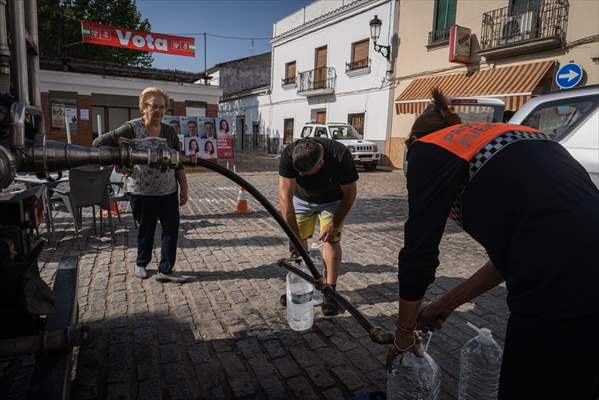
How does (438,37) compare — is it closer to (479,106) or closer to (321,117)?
(321,117)

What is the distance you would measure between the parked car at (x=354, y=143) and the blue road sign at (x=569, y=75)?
6.90 m

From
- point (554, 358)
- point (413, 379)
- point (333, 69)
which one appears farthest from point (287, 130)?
point (554, 358)

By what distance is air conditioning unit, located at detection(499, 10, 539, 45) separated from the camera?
13375mm

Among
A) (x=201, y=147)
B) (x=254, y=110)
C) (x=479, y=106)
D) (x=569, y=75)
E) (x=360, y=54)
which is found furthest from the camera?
(x=254, y=110)

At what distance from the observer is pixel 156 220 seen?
4.05 m

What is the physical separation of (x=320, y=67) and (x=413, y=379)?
2337 cm

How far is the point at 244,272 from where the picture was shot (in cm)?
454

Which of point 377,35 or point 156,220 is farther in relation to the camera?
point 377,35

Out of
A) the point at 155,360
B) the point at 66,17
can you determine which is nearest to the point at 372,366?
the point at 155,360

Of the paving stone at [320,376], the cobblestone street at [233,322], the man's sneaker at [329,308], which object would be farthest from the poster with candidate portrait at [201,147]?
the paving stone at [320,376]

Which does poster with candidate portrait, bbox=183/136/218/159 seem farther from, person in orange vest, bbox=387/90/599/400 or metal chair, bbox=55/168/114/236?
person in orange vest, bbox=387/90/599/400

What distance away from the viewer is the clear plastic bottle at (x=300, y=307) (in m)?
3.16

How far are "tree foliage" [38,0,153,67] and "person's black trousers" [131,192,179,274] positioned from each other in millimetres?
23156

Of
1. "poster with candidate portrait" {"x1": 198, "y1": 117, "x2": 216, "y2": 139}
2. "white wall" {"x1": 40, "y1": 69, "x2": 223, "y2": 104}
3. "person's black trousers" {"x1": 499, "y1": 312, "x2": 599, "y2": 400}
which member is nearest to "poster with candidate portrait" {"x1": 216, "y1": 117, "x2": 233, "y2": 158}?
"poster with candidate portrait" {"x1": 198, "y1": 117, "x2": 216, "y2": 139}
